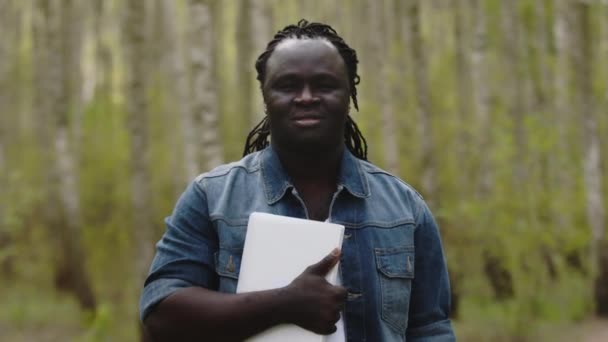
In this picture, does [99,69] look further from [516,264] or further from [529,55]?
[516,264]

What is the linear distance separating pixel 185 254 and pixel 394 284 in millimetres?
559

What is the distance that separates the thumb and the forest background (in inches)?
235

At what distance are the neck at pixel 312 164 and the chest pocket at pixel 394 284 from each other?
25 centimetres

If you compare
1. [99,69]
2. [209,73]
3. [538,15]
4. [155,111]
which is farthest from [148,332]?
[99,69]

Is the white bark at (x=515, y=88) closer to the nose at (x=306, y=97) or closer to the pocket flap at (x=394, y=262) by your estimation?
the pocket flap at (x=394, y=262)

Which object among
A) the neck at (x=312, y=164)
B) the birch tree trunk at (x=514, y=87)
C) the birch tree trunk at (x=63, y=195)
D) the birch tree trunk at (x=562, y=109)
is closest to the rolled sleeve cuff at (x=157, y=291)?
the neck at (x=312, y=164)

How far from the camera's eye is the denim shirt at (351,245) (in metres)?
2.08

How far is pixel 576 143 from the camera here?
1831 centimetres

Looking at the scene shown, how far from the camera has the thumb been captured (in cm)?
198

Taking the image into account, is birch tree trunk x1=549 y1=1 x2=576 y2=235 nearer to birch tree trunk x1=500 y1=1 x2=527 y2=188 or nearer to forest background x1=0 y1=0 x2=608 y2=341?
forest background x1=0 y1=0 x2=608 y2=341

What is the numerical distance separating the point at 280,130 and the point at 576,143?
56.9 ft

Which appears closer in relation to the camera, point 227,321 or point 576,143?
point 227,321

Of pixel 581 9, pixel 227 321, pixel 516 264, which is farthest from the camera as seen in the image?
pixel 581 9

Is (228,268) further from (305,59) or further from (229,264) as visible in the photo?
(305,59)
